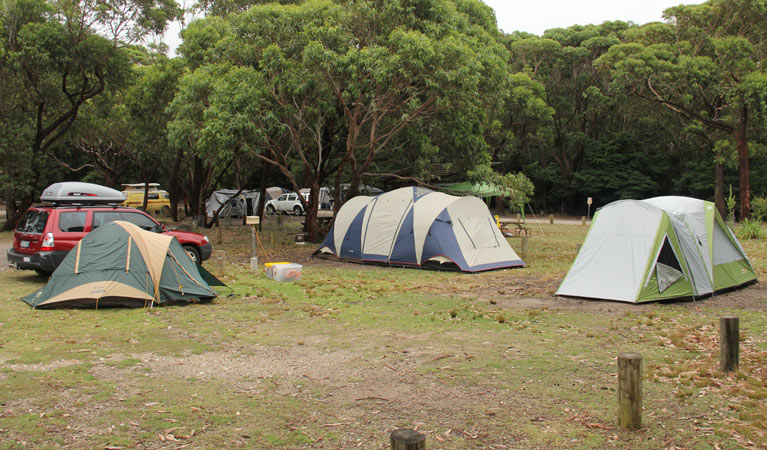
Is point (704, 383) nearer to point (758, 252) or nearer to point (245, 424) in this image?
point (245, 424)

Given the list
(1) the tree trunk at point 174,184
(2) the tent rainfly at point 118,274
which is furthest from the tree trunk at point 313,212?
(1) the tree trunk at point 174,184

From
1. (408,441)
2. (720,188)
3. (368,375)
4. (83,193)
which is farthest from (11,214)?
(720,188)

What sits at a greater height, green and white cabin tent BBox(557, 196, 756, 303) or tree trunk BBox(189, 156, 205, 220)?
tree trunk BBox(189, 156, 205, 220)

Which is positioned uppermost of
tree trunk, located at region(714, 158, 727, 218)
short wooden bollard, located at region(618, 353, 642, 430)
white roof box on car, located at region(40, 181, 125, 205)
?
tree trunk, located at region(714, 158, 727, 218)

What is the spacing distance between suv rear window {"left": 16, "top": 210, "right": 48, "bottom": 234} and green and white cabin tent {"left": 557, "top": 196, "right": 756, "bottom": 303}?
1014 centimetres

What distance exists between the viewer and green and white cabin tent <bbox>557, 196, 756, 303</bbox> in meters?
10.8

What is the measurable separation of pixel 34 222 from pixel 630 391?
11829 mm

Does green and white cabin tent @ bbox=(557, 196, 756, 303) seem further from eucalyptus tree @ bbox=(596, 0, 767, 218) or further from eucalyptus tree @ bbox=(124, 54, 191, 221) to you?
eucalyptus tree @ bbox=(596, 0, 767, 218)

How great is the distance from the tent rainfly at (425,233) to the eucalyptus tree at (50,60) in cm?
1561

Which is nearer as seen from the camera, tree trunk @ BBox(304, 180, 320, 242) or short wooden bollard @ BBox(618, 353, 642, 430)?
short wooden bollard @ BBox(618, 353, 642, 430)

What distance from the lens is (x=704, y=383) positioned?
6215 mm

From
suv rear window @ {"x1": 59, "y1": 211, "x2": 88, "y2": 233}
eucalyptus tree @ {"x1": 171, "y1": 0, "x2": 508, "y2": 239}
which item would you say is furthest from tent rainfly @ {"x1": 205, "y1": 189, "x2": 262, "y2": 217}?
suv rear window @ {"x1": 59, "y1": 211, "x2": 88, "y2": 233}

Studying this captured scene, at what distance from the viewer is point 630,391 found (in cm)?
503

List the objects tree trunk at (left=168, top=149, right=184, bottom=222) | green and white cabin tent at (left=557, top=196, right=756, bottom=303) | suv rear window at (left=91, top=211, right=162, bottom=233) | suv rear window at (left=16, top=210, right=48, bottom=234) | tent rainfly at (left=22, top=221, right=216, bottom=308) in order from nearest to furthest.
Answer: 1. tent rainfly at (left=22, top=221, right=216, bottom=308)
2. green and white cabin tent at (left=557, top=196, right=756, bottom=303)
3. suv rear window at (left=16, top=210, right=48, bottom=234)
4. suv rear window at (left=91, top=211, right=162, bottom=233)
5. tree trunk at (left=168, top=149, right=184, bottom=222)
